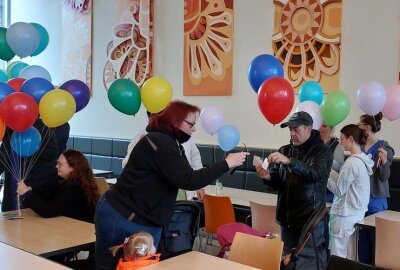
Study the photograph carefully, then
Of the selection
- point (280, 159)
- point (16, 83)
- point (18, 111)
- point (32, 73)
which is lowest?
point (280, 159)

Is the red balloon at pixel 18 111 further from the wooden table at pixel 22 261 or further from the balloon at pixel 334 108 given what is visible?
the balloon at pixel 334 108

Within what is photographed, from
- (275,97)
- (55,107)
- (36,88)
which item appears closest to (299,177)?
(275,97)

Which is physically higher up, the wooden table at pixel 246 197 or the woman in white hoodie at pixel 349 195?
the woman in white hoodie at pixel 349 195

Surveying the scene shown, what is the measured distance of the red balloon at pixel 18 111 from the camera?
9.95ft

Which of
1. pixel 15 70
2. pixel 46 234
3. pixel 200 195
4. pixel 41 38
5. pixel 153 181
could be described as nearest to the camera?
pixel 153 181

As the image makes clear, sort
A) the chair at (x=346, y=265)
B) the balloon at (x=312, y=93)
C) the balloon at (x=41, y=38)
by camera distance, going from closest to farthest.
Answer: the chair at (x=346, y=265) < the balloon at (x=312, y=93) < the balloon at (x=41, y=38)

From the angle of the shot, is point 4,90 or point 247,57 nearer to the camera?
point 4,90

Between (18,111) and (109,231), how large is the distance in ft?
4.30

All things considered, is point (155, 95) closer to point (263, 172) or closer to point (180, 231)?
point (263, 172)

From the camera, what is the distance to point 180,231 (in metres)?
2.44

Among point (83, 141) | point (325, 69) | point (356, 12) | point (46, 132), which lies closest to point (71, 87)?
point (46, 132)

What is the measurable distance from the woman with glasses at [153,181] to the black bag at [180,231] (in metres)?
0.15

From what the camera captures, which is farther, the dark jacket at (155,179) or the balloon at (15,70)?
the balloon at (15,70)

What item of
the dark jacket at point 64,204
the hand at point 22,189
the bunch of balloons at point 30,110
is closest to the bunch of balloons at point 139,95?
the bunch of balloons at point 30,110
